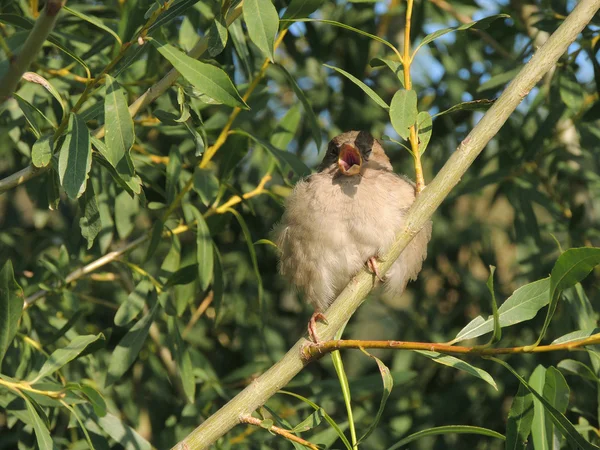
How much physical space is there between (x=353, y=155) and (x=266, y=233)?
82cm

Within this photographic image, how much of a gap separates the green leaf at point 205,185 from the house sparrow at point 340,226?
1.73 feet

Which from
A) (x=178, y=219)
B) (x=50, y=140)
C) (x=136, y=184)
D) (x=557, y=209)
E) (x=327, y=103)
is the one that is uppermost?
(x=50, y=140)

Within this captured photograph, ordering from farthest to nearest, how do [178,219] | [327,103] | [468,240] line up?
[468,240]
[327,103]
[178,219]

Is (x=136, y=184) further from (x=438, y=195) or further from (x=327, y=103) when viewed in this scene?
(x=327, y=103)

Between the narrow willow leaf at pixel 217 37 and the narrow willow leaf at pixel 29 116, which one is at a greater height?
the narrow willow leaf at pixel 217 37

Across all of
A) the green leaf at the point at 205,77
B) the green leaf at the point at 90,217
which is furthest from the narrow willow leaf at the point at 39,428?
the green leaf at the point at 205,77

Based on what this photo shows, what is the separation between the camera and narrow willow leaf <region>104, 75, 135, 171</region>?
2.05 metres

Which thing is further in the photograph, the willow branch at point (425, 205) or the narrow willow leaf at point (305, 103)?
the narrow willow leaf at point (305, 103)

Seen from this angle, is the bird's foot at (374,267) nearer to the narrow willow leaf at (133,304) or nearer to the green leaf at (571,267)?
the green leaf at (571,267)

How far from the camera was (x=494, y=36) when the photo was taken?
4402mm

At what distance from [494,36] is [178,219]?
216cm

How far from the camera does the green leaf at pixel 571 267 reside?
183 centimetres

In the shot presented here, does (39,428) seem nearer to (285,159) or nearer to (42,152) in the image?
(42,152)

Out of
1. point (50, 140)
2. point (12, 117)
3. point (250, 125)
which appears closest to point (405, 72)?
point (50, 140)
